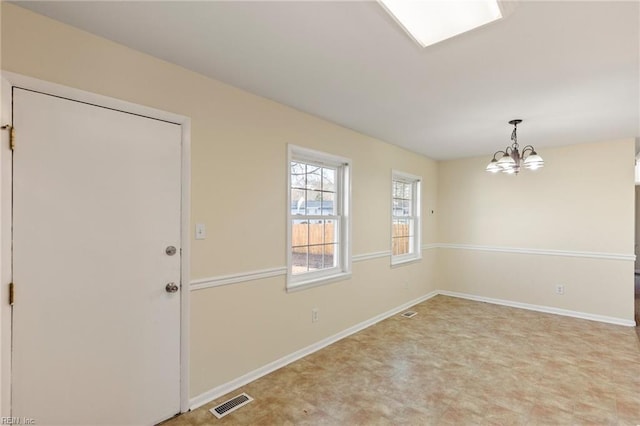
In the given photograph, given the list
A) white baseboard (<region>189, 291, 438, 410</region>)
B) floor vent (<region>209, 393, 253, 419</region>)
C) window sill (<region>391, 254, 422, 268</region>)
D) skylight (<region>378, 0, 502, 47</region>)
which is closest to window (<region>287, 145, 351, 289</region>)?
Result: white baseboard (<region>189, 291, 438, 410</region>)

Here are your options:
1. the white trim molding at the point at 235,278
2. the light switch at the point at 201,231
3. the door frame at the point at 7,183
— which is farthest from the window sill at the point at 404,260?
the door frame at the point at 7,183

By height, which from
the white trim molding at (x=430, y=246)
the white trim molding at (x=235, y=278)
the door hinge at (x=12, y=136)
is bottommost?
the white trim molding at (x=430, y=246)

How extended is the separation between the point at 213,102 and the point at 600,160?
5.02 m

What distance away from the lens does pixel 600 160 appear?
4.24m

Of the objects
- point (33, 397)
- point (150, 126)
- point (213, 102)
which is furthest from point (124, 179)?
point (33, 397)

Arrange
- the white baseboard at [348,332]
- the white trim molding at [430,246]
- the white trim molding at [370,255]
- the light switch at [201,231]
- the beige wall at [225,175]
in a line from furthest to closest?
the white trim molding at [430,246] → the white trim molding at [370,255] → the white baseboard at [348,332] → the light switch at [201,231] → the beige wall at [225,175]

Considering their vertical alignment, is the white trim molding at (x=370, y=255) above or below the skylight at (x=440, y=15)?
below

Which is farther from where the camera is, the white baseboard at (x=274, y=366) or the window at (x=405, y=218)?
the window at (x=405, y=218)

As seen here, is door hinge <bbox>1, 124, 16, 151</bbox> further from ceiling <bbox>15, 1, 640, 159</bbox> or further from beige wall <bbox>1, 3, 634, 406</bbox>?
ceiling <bbox>15, 1, 640, 159</bbox>

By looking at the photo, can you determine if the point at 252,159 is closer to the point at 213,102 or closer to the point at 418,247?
the point at 213,102

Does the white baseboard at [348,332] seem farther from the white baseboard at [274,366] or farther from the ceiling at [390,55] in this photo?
the ceiling at [390,55]

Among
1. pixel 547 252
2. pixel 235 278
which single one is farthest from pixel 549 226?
pixel 235 278

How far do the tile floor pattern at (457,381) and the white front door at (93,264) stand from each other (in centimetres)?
52

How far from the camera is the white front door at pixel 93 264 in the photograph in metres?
1.62
